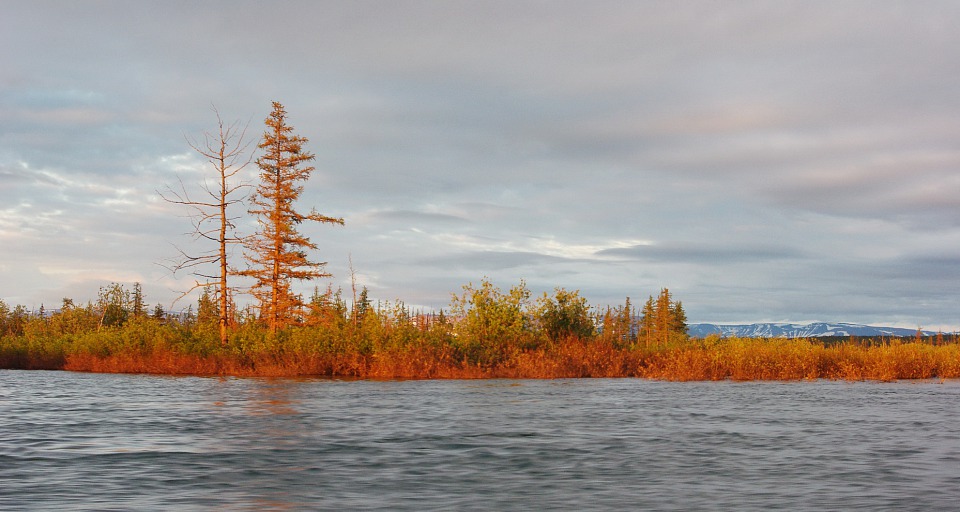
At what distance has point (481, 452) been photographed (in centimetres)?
1392

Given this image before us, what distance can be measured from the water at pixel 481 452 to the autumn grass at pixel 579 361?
31.3ft

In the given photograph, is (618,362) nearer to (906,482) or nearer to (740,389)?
(740,389)

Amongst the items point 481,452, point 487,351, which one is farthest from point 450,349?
point 481,452

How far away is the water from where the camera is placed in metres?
10.2

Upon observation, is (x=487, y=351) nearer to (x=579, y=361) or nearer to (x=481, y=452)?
(x=579, y=361)

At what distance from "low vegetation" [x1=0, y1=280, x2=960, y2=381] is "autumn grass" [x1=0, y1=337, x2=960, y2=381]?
0.05 metres

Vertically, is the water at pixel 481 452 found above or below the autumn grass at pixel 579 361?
below

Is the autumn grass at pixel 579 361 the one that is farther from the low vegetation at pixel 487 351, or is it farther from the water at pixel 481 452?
the water at pixel 481 452

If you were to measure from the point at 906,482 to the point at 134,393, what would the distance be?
23694 millimetres

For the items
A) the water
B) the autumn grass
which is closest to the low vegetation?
the autumn grass

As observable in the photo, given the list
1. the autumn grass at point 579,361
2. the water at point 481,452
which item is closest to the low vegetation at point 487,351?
the autumn grass at point 579,361

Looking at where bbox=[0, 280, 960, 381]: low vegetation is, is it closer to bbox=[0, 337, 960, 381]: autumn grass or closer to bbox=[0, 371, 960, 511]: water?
bbox=[0, 337, 960, 381]: autumn grass

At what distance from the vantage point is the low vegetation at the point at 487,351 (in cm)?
3459

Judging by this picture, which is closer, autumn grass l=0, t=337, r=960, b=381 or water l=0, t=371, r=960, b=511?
water l=0, t=371, r=960, b=511
